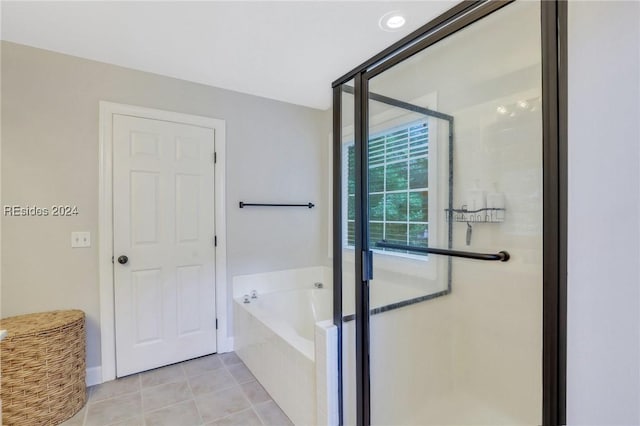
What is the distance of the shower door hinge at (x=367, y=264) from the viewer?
59.0 inches

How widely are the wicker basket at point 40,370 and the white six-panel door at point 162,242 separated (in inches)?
14.9

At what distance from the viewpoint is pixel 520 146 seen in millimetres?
1361

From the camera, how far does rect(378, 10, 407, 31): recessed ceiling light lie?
1729 millimetres

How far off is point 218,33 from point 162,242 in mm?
1612

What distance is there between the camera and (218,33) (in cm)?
189

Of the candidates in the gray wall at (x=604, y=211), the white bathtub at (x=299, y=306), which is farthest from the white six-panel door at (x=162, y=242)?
the gray wall at (x=604, y=211)

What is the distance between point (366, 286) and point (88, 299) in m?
2.05

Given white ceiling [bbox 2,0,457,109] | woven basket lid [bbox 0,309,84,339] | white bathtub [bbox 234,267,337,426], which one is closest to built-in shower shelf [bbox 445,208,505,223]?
white bathtub [bbox 234,267,337,426]

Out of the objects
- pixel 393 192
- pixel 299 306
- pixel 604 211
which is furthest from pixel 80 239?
pixel 604 211

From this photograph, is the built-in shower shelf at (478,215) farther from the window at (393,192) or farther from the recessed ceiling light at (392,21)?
the recessed ceiling light at (392,21)

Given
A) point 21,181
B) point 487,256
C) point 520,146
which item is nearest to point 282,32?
point 520,146

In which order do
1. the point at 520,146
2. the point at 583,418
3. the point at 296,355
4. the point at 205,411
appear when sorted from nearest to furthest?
the point at 583,418 < the point at 520,146 < the point at 296,355 < the point at 205,411

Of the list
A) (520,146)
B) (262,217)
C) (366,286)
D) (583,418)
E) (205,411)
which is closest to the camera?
(583,418)

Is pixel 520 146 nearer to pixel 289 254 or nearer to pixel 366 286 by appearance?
pixel 366 286
